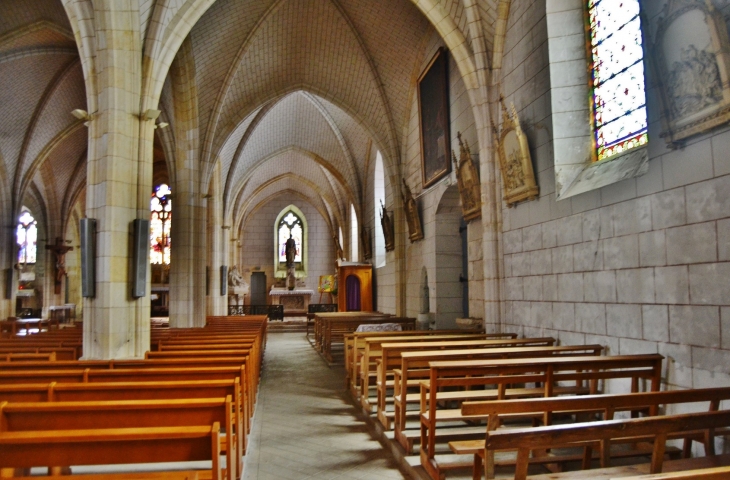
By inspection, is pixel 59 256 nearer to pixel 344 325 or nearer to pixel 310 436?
pixel 344 325

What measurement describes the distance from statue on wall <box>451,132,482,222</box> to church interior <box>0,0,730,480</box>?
0.17 feet

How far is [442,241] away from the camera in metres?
11.7

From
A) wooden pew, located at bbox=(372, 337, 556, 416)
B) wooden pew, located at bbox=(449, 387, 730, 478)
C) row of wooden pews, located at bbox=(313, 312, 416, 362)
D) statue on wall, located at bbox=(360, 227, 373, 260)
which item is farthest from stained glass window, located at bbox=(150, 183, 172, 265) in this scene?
wooden pew, located at bbox=(449, 387, 730, 478)

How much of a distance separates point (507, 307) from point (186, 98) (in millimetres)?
8625

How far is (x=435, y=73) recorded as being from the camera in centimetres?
Result: 1134

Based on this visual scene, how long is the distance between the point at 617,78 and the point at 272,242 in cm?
2578

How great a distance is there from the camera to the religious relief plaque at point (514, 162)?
282 inches

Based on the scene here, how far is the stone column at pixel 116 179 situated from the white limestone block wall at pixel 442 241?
518 centimetres

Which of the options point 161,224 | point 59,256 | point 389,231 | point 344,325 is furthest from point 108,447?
point 161,224

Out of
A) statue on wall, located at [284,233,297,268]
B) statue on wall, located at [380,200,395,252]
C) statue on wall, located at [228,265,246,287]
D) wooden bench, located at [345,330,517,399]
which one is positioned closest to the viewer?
wooden bench, located at [345,330,517,399]

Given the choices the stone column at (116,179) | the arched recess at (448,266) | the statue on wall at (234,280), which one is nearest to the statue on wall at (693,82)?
the stone column at (116,179)

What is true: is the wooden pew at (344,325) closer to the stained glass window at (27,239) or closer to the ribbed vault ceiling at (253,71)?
the ribbed vault ceiling at (253,71)

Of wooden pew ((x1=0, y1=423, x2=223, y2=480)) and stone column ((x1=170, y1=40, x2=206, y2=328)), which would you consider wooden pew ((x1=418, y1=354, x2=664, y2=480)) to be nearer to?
wooden pew ((x1=0, y1=423, x2=223, y2=480))

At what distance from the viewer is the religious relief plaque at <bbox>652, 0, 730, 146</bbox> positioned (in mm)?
4105
